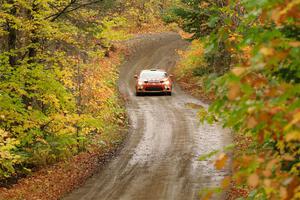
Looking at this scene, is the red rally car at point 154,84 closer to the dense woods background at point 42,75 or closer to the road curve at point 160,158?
the road curve at point 160,158

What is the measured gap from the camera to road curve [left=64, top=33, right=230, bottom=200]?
→ 41.9 ft

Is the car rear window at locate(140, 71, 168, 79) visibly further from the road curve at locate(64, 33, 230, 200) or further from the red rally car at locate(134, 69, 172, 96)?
the road curve at locate(64, 33, 230, 200)

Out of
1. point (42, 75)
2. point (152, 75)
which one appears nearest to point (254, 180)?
point (42, 75)

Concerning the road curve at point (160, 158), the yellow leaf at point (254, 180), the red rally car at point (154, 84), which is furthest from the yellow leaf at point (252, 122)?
the red rally car at point (154, 84)

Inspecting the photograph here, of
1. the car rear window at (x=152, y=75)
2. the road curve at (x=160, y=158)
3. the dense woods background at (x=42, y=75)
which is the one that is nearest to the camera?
the road curve at (x=160, y=158)

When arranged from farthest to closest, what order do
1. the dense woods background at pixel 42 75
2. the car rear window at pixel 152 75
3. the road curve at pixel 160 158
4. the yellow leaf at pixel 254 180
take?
1. the car rear window at pixel 152 75
2. the dense woods background at pixel 42 75
3. the road curve at pixel 160 158
4. the yellow leaf at pixel 254 180

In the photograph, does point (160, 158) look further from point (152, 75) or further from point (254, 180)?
point (254, 180)

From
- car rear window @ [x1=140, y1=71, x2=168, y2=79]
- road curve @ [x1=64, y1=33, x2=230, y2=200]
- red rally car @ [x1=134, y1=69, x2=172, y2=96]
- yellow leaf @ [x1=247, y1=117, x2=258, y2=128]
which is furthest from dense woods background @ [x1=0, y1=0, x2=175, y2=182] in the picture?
car rear window @ [x1=140, y1=71, x2=168, y2=79]

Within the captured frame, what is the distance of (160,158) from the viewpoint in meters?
16.0

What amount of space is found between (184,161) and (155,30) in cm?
3938

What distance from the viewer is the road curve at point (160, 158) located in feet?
41.9

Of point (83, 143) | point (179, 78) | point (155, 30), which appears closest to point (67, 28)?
point (83, 143)

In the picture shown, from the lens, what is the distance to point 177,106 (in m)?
25.3

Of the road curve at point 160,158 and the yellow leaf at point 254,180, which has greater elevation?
the yellow leaf at point 254,180
